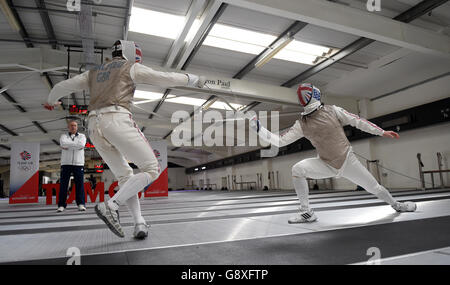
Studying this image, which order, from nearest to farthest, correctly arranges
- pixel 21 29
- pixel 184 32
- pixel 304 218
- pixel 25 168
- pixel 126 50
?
pixel 126 50
pixel 304 218
pixel 184 32
pixel 21 29
pixel 25 168

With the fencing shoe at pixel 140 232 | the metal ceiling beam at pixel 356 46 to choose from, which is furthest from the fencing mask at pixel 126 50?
the metal ceiling beam at pixel 356 46

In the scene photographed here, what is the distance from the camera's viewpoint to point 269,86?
8.62m

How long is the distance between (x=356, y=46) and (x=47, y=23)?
21.8ft

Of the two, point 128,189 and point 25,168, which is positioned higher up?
point 25,168

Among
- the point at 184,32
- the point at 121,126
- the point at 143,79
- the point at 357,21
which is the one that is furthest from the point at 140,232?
the point at 357,21

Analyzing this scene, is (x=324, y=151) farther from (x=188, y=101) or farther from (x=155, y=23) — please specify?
(x=188, y=101)

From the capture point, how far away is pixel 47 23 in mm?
5828

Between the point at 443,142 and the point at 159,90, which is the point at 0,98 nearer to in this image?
the point at 159,90

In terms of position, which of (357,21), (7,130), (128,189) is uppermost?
(357,21)

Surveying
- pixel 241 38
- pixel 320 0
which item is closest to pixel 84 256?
pixel 320 0

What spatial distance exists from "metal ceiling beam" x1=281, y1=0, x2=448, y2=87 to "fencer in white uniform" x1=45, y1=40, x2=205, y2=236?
5.47m

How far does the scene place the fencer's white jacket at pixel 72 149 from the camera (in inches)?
175

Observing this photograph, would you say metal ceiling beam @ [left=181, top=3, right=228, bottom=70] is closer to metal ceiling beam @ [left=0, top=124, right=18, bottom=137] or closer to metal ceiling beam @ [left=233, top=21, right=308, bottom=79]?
metal ceiling beam @ [left=233, top=21, right=308, bottom=79]

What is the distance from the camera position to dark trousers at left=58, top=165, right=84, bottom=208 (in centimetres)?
445
